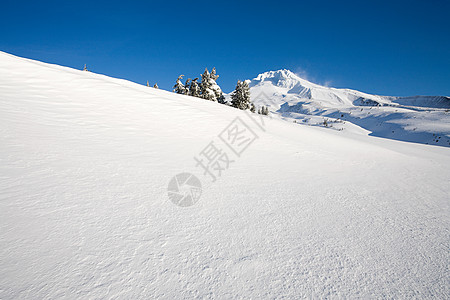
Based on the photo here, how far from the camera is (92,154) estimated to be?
10.5 ft

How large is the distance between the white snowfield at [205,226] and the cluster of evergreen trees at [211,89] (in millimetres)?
24270

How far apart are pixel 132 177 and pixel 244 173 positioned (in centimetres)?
168

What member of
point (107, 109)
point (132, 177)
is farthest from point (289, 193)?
point (107, 109)

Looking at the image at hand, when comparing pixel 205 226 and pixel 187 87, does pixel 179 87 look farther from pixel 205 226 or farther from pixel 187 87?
pixel 205 226

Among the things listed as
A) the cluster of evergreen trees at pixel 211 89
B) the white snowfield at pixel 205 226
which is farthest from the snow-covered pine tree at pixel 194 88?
the white snowfield at pixel 205 226

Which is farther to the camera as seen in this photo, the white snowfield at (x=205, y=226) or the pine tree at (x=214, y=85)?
the pine tree at (x=214, y=85)

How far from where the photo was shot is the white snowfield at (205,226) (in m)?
1.26

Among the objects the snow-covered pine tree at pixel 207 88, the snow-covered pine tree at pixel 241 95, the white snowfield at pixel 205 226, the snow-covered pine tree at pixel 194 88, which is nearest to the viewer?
the white snowfield at pixel 205 226

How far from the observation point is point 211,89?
27.1m

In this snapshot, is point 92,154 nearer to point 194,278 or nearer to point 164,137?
point 164,137

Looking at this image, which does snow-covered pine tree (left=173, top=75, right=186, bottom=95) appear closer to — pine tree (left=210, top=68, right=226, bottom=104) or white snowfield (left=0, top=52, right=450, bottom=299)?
pine tree (left=210, top=68, right=226, bottom=104)

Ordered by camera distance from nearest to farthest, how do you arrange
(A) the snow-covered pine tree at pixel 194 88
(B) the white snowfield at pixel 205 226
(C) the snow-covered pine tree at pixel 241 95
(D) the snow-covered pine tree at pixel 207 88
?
(B) the white snowfield at pixel 205 226 → (D) the snow-covered pine tree at pixel 207 88 → (C) the snow-covered pine tree at pixel 241 95 → (A) the snow-covered pine tree at pixel 194 88

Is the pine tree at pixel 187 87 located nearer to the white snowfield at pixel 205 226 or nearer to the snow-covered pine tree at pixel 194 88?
the snow-covered pine tree at pixel 194 88

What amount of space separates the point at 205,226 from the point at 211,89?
88.3 ft
